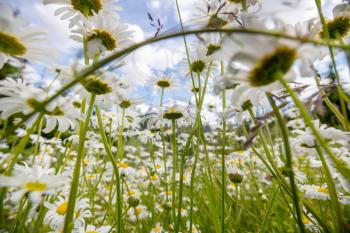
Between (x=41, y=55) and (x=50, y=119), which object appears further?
(x=50, y=119)

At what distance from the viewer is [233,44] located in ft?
0.96

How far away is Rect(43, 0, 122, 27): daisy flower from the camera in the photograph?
2.03 feet

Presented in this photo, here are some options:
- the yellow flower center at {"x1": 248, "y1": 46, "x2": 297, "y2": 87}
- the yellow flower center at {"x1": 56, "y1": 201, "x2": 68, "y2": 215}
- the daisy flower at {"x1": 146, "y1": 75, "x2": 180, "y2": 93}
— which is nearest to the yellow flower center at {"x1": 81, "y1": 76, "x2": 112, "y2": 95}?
the yellow flower center at {"x1": 248, "y1": 46, "x2": 297, "y2": 87}

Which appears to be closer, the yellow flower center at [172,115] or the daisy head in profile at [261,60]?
the daisy head in profile at [261,60]

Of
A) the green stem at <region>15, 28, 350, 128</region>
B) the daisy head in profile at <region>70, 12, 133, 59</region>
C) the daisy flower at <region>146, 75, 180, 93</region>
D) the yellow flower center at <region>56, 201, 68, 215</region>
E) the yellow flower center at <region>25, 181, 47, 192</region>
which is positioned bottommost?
the yellow flower center at <region>56, 201, 68, 215</region>

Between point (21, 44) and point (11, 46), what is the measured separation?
2 cm

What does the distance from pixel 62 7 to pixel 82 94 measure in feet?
0.86

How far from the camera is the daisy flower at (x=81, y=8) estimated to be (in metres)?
0.62

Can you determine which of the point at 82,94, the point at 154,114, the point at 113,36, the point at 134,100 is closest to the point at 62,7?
the point at 113,36

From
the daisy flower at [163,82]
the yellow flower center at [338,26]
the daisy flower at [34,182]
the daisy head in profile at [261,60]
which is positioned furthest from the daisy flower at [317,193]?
the daisy flower at [163,82]

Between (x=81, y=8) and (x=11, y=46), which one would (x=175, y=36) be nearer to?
(x=11, y=46)

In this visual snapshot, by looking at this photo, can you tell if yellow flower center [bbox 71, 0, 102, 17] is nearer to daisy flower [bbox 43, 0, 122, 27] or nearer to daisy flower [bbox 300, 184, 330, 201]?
A: daisy flower [bbox 43, 0, 122, 27]

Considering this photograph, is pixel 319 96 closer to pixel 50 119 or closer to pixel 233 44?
pixel 233 44

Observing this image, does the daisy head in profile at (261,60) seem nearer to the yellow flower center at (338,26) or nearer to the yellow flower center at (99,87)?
the yellow flower center at (99,87)
